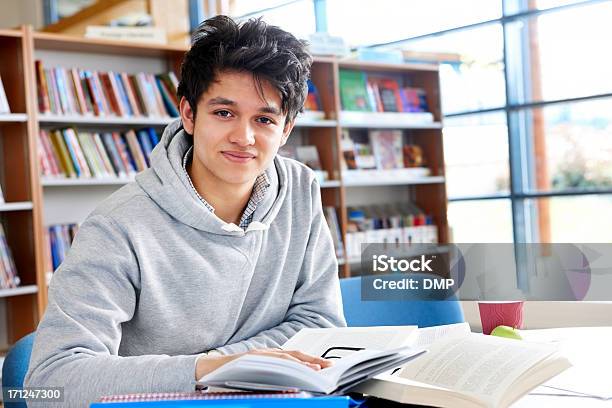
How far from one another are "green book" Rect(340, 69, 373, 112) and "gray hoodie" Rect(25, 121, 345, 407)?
3127 millimetres

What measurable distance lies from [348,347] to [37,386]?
51 cm

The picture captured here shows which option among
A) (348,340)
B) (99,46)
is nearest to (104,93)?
(99,46)

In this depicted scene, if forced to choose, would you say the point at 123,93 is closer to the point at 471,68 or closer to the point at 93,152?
the point at 93,152

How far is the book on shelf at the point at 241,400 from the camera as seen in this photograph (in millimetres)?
965

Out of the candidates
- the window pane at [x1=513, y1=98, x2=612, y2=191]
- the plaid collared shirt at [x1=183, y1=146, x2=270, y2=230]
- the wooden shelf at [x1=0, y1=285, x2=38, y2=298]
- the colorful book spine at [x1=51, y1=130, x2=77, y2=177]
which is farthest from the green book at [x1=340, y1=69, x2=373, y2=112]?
the plaid collared shirt at [x1=183, y1=146, x2=270, y2=230]

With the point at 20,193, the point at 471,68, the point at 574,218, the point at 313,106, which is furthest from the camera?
the point at 471,68

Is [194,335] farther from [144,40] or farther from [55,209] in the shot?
[144,40]

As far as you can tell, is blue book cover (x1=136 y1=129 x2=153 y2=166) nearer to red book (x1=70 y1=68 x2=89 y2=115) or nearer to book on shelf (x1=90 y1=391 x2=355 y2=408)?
red book (x1=70 y1=68 x2=89 y2=115)

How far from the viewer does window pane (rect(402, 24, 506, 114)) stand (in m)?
5.12

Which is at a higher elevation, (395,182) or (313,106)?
(313,106)

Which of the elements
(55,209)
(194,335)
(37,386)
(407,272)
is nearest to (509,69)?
(55,209)

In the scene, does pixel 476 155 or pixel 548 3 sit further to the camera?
pixel 476 155

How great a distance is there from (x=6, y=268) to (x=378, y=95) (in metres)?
2.61

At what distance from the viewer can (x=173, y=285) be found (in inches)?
58.9
